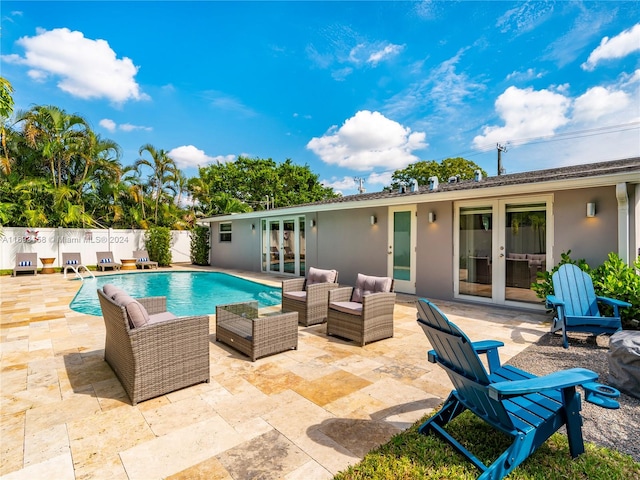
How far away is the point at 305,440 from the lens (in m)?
2.41

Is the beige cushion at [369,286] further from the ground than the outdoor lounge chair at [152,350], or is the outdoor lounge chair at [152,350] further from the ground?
the beige cushion at [369,286]

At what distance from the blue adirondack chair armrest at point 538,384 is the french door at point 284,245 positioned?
1051 cm

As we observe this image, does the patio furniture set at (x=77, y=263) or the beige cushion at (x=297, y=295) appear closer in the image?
the beige cushion at (x=297, y=295)

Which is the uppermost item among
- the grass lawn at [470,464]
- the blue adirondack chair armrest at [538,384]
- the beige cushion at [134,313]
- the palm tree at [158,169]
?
the palm tree at [158,169]

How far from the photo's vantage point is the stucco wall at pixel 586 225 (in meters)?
5.96

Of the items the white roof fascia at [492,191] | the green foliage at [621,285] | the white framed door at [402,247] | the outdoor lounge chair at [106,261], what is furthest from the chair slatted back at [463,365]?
the outdoor lounge chair at [106,261]

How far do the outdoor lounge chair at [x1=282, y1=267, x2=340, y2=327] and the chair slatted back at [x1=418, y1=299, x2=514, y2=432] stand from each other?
3.48 metres

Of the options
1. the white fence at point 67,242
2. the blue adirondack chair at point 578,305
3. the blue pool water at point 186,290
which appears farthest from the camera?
the white fence at point 67,242

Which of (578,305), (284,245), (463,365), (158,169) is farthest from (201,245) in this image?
(463,365)

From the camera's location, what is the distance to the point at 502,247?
7.29 metres

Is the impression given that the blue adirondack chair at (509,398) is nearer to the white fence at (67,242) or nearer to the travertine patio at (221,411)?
the travertine patio at (221,411)

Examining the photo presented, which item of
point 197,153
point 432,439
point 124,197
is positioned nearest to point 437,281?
point 432,439

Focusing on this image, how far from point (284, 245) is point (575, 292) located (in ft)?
32.8

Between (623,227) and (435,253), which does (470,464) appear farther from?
(435,253)
